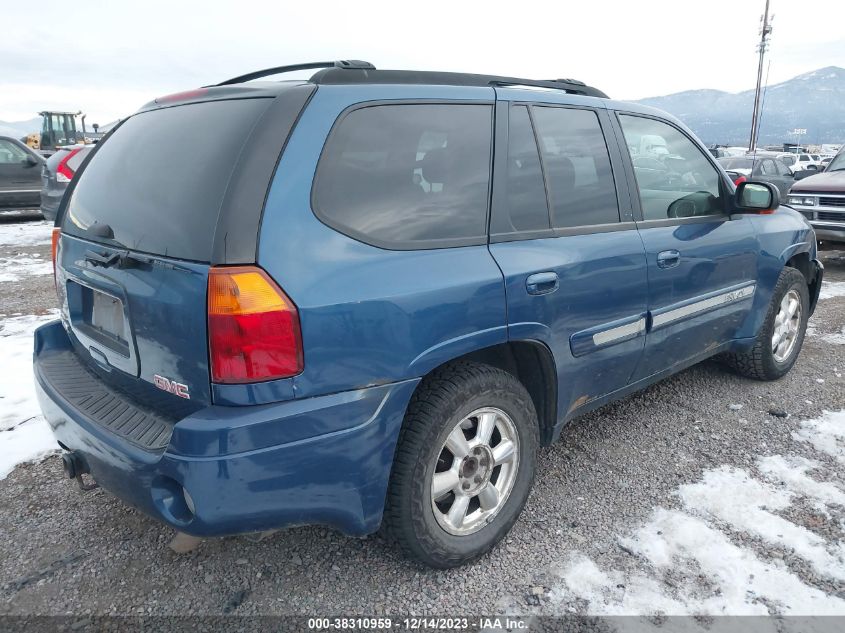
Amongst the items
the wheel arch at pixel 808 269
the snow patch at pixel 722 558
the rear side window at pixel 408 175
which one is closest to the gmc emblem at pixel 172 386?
the rear side window at pixel 408 175

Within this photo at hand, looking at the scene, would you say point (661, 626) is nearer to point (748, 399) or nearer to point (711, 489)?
point (711, 489)

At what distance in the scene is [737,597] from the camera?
2.28m

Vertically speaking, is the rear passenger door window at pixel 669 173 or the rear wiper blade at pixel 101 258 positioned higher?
the rear passenger door window at pixel 669 173

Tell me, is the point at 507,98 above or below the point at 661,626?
above

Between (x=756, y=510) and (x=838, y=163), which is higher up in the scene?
(x=838, y=163)

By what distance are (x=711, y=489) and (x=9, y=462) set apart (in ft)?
11.5

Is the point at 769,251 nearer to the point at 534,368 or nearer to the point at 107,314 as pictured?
the point at 534,368

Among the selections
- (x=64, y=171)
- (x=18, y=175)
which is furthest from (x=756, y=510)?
(x=18, y=175)

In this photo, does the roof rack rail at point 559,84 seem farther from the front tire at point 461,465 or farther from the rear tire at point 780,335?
the rear tire at point 780,335

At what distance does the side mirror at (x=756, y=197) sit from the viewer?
3599 millimetres

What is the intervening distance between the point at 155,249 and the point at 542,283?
1.40 meters

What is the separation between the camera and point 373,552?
8.37 ft

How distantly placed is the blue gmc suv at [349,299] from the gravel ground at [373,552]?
200 mm

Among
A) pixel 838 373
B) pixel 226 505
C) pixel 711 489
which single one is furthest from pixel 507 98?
pixel 838 373
